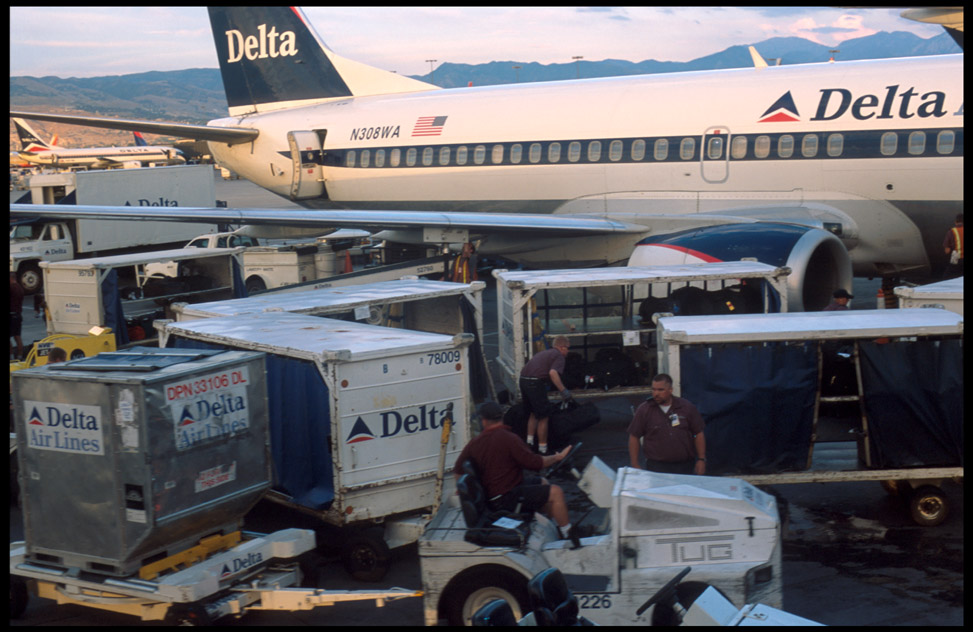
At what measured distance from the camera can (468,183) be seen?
→ 69.9ft

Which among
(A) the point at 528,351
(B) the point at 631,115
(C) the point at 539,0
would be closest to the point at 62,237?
(B) the point at 631,115

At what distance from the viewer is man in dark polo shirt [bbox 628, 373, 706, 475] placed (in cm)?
893

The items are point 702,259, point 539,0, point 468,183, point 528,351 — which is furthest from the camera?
point 468,183

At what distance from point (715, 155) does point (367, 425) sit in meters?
11.3

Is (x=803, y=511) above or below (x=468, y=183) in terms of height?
below

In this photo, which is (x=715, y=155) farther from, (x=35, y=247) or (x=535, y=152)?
(x=35, y=247)

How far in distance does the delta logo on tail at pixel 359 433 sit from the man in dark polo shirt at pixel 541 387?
10.6ft

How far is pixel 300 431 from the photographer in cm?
923

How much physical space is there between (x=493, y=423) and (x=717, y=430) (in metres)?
2.78

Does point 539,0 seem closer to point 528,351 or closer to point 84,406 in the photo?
point 84,406

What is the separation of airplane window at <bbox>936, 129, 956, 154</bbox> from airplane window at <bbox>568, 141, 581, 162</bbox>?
267 inches

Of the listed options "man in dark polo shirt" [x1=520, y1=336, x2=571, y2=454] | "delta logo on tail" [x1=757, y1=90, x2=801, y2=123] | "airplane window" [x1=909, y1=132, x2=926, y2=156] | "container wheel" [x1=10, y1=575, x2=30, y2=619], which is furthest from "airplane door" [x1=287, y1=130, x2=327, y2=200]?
"container wheel" [x1=10, y1=575, x2=30, y2=619]

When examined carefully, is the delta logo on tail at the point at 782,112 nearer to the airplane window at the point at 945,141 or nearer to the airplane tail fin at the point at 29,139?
the airplane window at the point at 945,141

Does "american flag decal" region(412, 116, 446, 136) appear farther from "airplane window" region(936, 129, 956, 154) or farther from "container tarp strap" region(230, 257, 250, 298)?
"airplane window" region(936, 129, 956, 154)
